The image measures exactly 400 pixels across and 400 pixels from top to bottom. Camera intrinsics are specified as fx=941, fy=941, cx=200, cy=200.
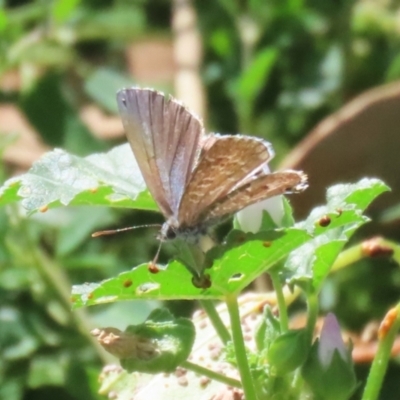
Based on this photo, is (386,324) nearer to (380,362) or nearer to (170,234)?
(380,362)

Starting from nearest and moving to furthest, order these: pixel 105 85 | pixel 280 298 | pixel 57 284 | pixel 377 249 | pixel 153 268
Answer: pixel 153 268
pixel 280 298
pixel 377 249
pixel 57 284
pixel 105 85

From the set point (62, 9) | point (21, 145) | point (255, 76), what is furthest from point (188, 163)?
point (21, 145)

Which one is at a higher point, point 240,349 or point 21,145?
point 240,349

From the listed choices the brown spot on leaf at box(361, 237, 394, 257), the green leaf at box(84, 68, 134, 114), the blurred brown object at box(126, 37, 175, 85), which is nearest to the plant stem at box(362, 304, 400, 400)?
the brown spot on leaf at box(361, 237, 394, 257)

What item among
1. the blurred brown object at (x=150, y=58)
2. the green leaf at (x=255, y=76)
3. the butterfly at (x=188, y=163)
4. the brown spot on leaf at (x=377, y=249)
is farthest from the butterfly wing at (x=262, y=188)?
the blurred brown object at (x=150, y=58)

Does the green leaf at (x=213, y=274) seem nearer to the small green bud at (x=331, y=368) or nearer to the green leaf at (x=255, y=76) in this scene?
the small green bud at (x=331, y=368)

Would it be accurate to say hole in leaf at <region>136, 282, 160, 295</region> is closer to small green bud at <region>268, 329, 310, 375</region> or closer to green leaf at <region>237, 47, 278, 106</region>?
small green bud at <region>268, 329, 310, 375</region>

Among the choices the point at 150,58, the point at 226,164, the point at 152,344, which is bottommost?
the point at 150,58

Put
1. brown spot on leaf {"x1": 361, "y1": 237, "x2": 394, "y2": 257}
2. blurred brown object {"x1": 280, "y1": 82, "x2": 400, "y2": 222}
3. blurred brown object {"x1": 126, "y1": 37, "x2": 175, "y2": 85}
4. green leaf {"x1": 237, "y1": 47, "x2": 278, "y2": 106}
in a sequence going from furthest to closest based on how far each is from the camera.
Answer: blurred brown object {"x1": 126, "y1": 37, "x2": 175, "y2": 85}
green leaf {"x1": 237, "y1": 47, "x2": 278, "y2": 106}
blurred brown object {"x1": 280, "y1": 82, "x2": 400, "y2": 222}
brown spot on leaf {"x1": 361, "y1": 237, "x2": 394, "y2": 257}
